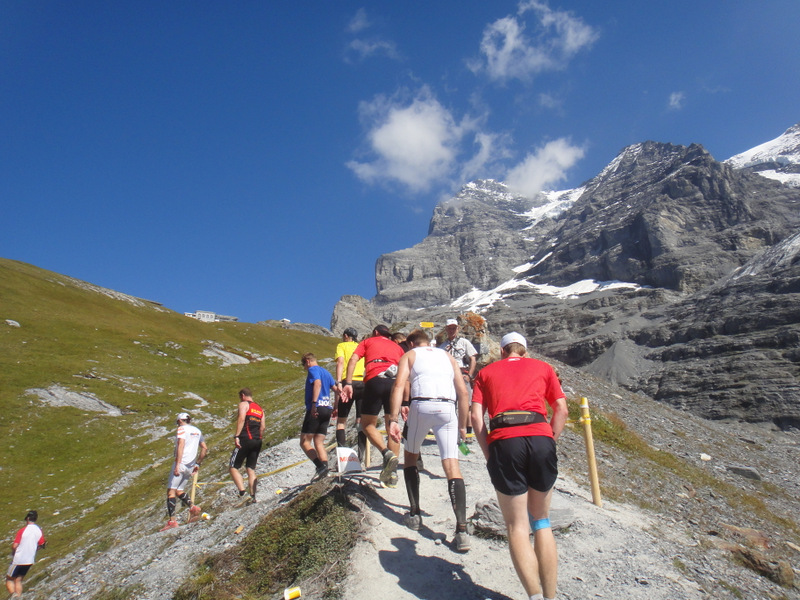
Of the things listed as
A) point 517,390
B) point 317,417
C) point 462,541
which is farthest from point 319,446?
point 517,390

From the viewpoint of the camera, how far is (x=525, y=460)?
480 centimetres

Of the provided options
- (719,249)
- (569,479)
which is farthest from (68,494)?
(719,249)

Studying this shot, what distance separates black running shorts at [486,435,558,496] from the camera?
4770mm

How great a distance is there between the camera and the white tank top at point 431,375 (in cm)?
653

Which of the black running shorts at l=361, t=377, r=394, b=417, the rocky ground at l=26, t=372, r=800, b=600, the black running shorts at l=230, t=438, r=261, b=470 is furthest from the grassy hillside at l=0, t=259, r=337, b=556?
the black running shorts at l=361, t=377, r=394, b=417

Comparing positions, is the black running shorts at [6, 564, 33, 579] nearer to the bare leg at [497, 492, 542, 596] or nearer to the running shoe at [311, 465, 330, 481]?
the running shoe at [311, 465, 330, 481]

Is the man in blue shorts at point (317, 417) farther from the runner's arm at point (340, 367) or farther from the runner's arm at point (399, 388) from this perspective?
the runner's arm at point (399, 388)

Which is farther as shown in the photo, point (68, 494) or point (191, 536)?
point (68, 494)

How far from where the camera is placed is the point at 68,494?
21234mm

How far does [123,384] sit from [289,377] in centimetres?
1667

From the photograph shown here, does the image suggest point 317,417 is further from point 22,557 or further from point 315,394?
point 22,557

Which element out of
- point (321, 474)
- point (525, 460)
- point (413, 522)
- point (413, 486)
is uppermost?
point (525, 460)

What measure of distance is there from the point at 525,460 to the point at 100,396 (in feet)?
127

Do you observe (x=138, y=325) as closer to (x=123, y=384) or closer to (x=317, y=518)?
(x=123, y=384)
